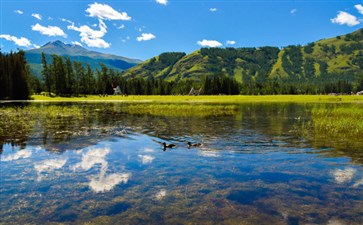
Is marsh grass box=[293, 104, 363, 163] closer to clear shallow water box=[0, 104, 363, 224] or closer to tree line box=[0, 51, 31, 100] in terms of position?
clear shallow water box=[0, 104, 363, 224]

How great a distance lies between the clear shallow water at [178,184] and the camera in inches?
432

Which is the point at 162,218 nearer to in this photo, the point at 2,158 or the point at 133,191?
the point at 133,191

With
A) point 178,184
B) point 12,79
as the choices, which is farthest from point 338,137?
point 12,79

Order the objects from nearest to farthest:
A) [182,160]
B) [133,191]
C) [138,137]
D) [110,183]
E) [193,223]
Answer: [193,223] < [133,191] < [110,183] < [182,160] < [138,137]

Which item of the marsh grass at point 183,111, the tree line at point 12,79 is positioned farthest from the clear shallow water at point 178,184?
the tree line at point 12,79

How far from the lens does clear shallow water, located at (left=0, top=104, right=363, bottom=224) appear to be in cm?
1098

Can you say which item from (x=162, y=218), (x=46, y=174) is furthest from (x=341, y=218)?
(x=46, y=174)

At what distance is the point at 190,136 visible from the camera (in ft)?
99.3

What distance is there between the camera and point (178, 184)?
47.9 ft

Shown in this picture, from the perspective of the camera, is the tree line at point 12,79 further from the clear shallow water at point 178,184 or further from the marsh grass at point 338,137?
the marsh grass at point 338,137

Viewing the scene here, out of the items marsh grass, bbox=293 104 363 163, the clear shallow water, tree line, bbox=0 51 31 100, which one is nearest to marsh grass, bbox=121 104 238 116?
marsh grass, bbox=293 104 363 163

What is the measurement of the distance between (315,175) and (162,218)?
9542 millimetres

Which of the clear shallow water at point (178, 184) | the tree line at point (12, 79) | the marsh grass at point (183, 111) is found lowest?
the clear shallow water at point (178, 184)

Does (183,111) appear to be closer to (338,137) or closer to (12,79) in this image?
(338,137)
